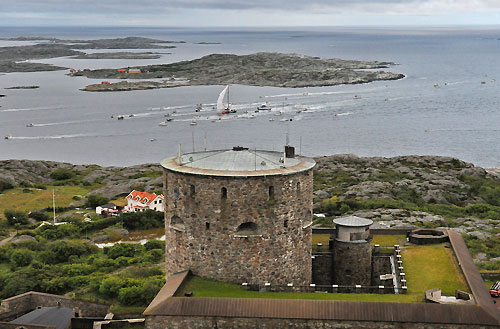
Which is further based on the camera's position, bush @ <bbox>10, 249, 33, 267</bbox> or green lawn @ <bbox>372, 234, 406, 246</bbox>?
bush @ <bbox>10, 249, 33, 267</bbox>

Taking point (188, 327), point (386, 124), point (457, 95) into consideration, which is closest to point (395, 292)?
point (188, 327)

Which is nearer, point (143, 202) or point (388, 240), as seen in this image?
point (388, 240)

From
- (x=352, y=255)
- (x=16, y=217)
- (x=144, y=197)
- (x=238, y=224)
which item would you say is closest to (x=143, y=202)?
(x=144, y=197)

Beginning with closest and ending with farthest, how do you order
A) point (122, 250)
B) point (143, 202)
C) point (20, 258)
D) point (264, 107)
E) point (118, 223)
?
point (20, 258), point (122, 250), point (118, 223), point (143, 202), point (264, 107)

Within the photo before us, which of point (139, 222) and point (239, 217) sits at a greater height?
point (239, 217)

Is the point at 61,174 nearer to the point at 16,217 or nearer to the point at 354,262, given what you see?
the point at 16,217

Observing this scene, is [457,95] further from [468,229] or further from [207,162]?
[207,162]

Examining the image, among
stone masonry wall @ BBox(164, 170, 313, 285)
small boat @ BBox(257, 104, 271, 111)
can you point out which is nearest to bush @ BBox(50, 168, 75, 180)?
small boat @ BBox(257, 104, 271, 111)

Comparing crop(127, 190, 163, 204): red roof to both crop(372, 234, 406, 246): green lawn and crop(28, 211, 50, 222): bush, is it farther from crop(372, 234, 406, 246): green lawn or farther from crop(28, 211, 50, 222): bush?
crop(372, 234, 406, 246): green lawn
